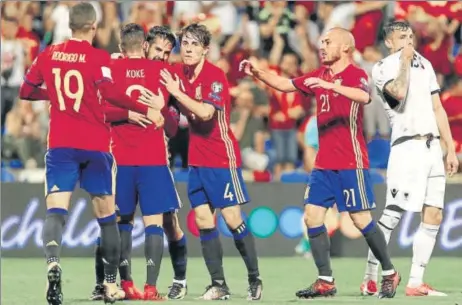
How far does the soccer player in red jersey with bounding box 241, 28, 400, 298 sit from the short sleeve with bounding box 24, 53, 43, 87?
1.93 m

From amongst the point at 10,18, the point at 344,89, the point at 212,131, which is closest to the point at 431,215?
the point at 344,89

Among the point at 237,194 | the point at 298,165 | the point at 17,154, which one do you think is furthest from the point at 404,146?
the point at 17,154

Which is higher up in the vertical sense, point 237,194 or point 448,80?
point 448,80

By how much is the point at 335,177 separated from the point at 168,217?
A: 1.51 meters

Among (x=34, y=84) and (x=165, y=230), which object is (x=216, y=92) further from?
(x=34, y=84)

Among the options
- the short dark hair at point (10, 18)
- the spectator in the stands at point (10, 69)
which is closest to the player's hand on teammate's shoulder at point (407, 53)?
the spectator in the stands at point (10, 69)

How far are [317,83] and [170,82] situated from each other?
124 centimetres

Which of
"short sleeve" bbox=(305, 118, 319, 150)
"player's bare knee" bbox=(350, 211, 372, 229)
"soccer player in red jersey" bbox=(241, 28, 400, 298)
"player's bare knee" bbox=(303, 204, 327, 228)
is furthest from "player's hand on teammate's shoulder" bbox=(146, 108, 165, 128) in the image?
"short sleeve" bbox=(305, 118, 319, 150)

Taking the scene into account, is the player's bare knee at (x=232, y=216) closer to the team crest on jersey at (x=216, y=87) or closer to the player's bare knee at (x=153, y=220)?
the player's bare knee at (x=153, y=220)

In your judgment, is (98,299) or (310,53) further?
(310,53)

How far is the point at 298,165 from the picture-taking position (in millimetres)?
18094

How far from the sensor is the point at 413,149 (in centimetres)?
1184

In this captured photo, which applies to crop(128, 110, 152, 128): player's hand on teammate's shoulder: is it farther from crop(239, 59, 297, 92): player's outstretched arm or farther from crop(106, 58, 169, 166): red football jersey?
crop(239, 59, 297, 92): player's outstretched arm

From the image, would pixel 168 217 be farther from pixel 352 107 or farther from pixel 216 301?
pixel 352 107
